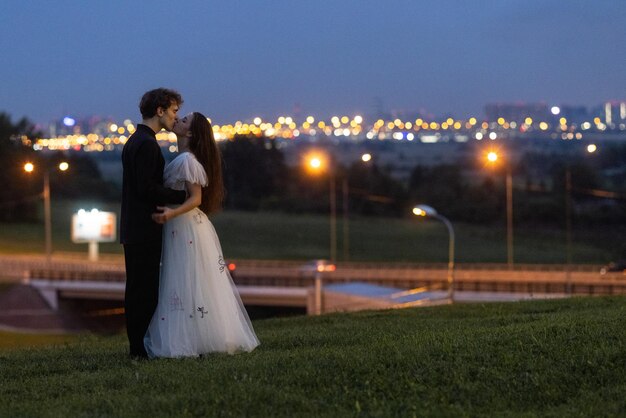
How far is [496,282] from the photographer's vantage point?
54.8 m

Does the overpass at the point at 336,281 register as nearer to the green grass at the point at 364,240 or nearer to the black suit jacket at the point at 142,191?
the green grass at the point at 364,240

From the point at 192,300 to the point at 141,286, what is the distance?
435mm

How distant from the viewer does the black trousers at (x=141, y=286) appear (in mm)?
9078

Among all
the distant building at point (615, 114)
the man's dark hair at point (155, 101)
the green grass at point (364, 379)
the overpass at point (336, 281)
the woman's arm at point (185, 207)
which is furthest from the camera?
the distant building at point (615, 114)

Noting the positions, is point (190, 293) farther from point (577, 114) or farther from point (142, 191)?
point (577, 114)

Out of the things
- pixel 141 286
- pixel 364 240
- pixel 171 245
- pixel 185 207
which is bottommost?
pixel 364 240

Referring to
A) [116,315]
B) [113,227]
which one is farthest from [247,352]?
[113,227]

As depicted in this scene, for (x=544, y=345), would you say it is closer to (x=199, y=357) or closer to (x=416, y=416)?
(x=416, y=416)

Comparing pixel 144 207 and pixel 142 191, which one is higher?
pixel 142 191

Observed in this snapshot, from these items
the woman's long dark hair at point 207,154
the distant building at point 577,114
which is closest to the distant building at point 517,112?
the distant building at point 577,114

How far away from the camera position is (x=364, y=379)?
7.38 metres

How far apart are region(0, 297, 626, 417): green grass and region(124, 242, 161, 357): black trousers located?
0.32 meters

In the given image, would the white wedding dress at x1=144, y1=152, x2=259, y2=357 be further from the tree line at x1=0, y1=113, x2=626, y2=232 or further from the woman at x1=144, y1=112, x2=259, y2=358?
the tree line at x1=0, y1=113, x2=626, y2=232

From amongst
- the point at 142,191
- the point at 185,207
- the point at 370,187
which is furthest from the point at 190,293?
the point at 370,187
